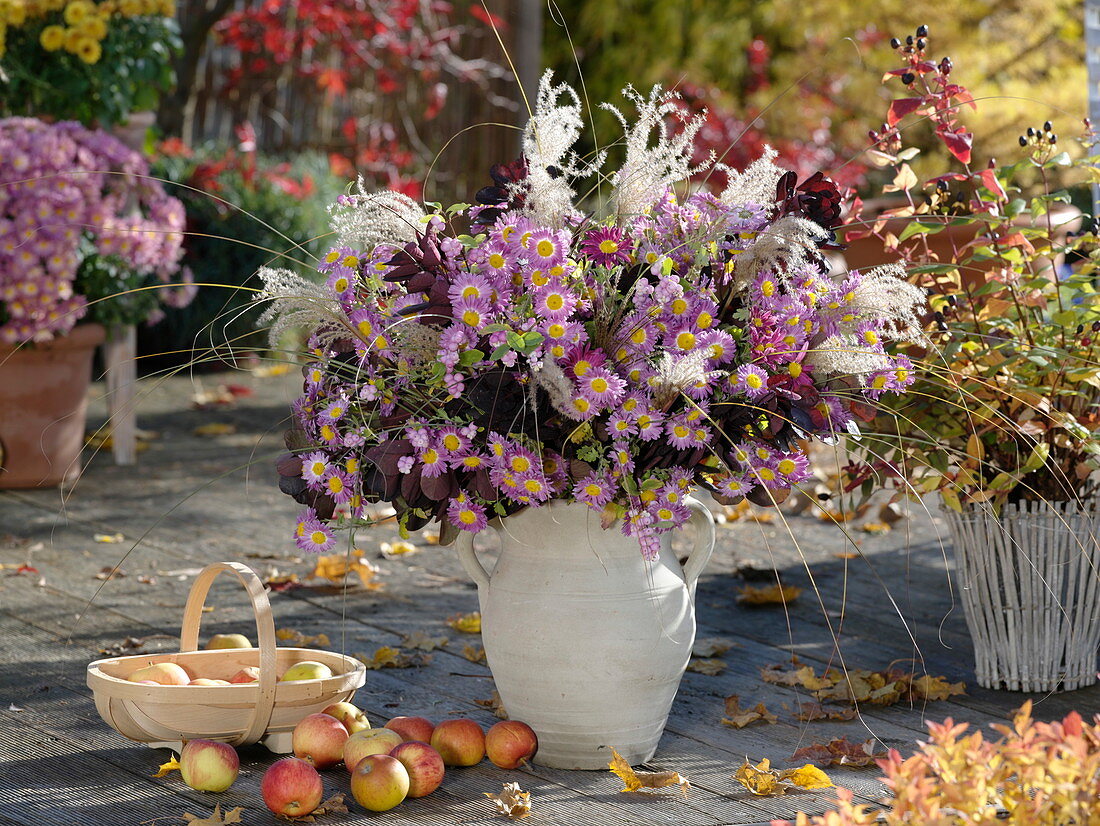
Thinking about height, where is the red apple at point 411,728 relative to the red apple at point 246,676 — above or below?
below

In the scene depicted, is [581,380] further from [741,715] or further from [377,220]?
[741,715]

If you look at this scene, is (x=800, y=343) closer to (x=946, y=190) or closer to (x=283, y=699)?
(x=946, y=190)

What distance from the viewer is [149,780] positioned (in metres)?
2.04

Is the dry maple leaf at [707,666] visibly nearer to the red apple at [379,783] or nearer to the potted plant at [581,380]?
the potted plant at [581,380]

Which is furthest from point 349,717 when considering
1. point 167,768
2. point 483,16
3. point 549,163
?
point 483,16

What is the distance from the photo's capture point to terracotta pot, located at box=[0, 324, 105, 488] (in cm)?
→ 389

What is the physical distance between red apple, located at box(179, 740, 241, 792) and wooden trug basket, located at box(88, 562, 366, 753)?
91 mm

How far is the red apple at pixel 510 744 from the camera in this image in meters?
2.05

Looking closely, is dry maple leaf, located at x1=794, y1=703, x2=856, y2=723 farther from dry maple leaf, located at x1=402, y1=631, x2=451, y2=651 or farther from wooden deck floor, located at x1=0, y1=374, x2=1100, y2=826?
→ dry maple leaf, located at x1=402, y1=631, x2=451, y2=651

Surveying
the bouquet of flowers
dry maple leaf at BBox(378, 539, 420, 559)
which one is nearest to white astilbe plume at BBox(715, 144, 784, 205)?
dry maple leaf at BBox(378, 539, 420, 559)

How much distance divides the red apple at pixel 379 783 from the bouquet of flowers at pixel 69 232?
195cm

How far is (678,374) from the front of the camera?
1.80 metres

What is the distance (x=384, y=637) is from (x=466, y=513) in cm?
95

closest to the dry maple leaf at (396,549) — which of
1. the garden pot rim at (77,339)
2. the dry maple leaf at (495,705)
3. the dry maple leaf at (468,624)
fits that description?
the dry maple leaf at (468,624)
